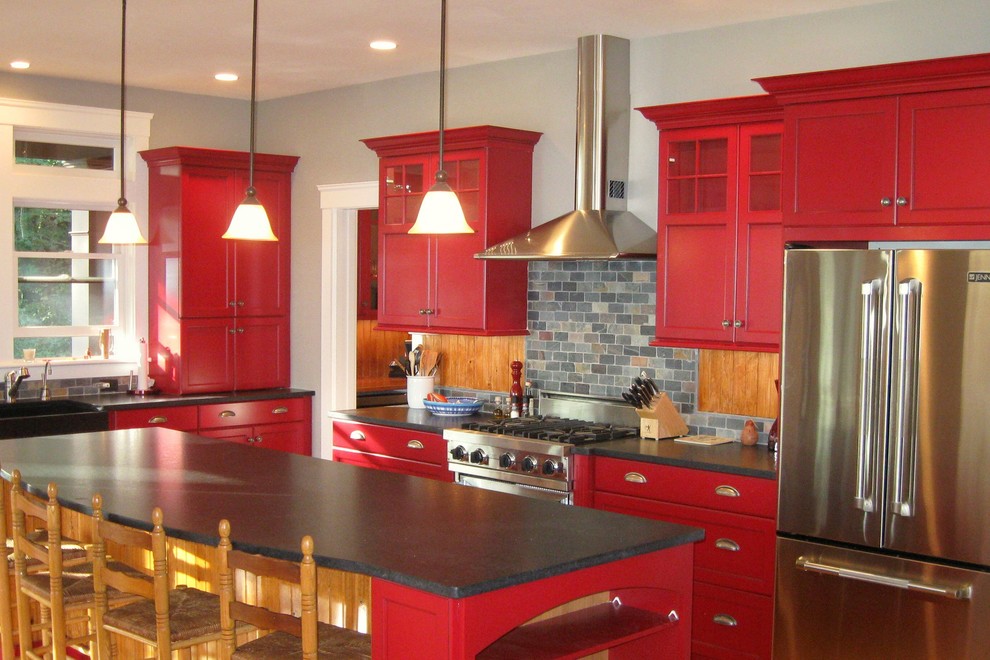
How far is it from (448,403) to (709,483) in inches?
72.9

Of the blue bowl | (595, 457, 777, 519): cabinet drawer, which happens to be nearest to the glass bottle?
the blue bowl

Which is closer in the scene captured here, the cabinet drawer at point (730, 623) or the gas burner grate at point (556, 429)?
the cabinet drawer at point (730, 623)

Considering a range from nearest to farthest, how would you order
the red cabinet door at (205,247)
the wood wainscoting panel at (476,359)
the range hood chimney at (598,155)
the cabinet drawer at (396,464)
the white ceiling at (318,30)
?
the white ceiling at (318,30)
the range hood chimney at (598,155)
the cabinet drawer at (396,464)
the wood wainscoting panel at (476,359)
the red cabinet door at (205,247)

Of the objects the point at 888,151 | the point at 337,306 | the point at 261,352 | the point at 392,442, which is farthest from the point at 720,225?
the point at 261,352

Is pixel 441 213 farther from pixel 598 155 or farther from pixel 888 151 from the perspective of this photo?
pixel 598 155

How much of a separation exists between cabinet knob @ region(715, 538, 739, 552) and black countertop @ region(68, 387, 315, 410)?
11.2 feet

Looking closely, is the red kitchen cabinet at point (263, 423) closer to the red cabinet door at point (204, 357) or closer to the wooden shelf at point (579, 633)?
the red cabinet door at point (204, 357)

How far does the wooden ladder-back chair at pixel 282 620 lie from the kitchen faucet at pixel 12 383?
3.95 metres

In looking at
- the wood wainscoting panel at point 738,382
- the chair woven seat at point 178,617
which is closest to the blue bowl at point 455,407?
the wood wainscoting panel at point 738,382

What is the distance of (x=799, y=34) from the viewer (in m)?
4.79

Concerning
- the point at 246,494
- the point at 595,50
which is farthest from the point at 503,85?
the point at 246,494

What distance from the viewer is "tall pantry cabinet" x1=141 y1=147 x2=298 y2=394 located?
679 centimetres

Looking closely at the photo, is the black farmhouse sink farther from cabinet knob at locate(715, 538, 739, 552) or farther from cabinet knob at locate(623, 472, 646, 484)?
cabinet knob at locate(715, 538, 739, 552)

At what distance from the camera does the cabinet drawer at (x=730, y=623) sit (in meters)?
4.40
